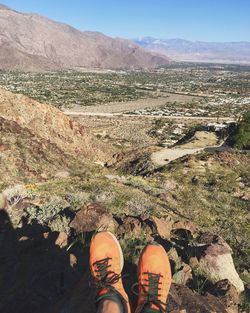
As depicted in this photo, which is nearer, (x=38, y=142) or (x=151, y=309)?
(x=151, y=309)

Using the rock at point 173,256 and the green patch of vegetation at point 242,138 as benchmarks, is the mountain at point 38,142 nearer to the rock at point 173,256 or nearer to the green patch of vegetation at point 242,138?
A: the rock at point 173,256

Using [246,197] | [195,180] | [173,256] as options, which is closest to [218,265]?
[173,256]

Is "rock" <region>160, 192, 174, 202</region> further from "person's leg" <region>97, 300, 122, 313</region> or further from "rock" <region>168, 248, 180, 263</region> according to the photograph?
"person's leg" <region>97, 300, 122, 313</region>

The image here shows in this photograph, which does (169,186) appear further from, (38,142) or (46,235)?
(46,235)

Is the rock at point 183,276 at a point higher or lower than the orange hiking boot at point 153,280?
lower

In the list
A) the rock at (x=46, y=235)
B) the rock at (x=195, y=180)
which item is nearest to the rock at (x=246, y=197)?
the rock at (x=195, y=180)
